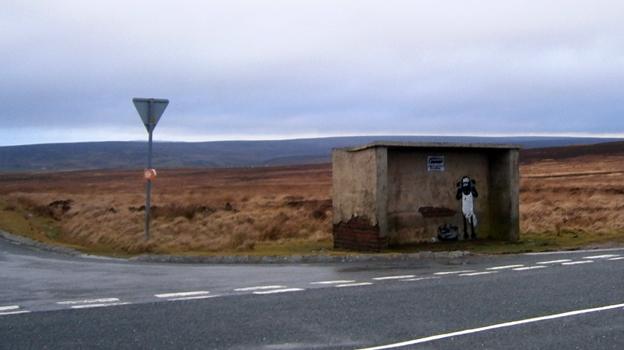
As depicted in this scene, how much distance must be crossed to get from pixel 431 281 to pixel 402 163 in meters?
6.73

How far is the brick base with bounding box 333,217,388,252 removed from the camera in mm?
17562

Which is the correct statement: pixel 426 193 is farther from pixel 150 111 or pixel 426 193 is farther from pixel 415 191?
pixel 150 111

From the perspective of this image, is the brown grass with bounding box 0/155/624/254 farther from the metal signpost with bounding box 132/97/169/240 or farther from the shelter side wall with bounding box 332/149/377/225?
the metal signpost with bounding box 132/97/169/240

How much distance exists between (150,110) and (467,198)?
722 centimetres

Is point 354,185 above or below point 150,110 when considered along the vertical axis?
below

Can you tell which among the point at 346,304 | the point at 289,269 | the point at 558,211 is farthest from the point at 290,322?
the point at 558,211

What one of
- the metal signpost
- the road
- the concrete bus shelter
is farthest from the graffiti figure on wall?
the metal signpost

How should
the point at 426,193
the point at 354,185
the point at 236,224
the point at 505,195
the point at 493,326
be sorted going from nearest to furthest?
the point at 493,326 → the point at 354,185 → the point at 426,193 → the point at 505,195 → the point at 236,224

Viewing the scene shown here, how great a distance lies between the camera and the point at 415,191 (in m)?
18.8

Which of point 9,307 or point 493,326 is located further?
point 9,307

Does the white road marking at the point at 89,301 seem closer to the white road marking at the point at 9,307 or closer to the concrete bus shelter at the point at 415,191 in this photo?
the white road marking at the point at 9,307

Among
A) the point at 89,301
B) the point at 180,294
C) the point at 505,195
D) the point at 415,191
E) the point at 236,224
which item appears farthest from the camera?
the point at 236,224

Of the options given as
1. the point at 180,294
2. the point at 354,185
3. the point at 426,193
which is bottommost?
the point at 180,294

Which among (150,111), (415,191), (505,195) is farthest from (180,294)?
(505,195)
